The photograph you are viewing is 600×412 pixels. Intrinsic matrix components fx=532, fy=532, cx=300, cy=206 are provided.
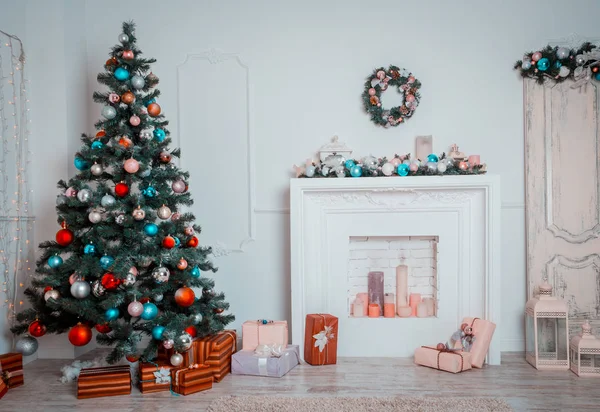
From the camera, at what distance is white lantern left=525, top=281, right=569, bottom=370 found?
362 centimetres

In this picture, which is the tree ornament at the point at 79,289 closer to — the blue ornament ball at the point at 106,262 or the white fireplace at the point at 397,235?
the blue ornament ball at the point at 106,262

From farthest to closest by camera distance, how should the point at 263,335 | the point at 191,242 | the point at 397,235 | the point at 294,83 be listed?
the point at 294,83, the point at 397,235, the point at 263,335, the point at 191,242

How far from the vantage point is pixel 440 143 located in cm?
422

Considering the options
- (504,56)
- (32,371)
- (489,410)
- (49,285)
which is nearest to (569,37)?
(504,56)

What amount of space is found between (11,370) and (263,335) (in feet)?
5.38

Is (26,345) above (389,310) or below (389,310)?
below

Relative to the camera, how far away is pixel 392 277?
13.9 feet

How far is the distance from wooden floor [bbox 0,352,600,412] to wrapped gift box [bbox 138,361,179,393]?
5 centimetres

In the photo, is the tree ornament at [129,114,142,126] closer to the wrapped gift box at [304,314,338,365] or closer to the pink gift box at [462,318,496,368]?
the wrapped gift box at [304,314,338,365]

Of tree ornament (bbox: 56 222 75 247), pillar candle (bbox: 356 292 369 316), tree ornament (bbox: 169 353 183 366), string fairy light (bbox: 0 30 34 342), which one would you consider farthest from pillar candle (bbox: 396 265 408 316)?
string fairy light (bbox: 0 30 34 342)

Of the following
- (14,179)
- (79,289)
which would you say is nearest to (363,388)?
(79,289)

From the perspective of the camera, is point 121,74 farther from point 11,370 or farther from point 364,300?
point 364,300

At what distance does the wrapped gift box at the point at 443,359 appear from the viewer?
11.6 ft

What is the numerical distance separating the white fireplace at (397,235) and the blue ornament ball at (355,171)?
2.1 inches
